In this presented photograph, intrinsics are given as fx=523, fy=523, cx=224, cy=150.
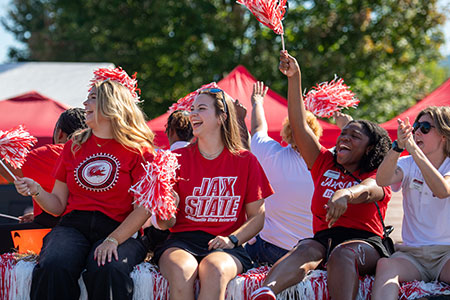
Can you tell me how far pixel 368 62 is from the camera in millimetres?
13148

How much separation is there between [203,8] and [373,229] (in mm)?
10825

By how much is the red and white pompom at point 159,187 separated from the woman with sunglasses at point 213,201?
0.20m

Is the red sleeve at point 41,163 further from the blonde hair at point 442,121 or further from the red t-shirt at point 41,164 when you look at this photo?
the blonde hair at point 442,121

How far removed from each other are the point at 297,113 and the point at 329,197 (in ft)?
1.80

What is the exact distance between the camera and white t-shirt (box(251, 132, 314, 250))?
11.5 feet

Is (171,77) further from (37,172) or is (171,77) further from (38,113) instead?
(37,172)

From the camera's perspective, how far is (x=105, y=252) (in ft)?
9.34

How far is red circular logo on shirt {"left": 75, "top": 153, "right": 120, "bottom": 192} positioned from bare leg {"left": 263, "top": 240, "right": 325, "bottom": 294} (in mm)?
1079

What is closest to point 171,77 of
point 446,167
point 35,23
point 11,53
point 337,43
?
point 337,43

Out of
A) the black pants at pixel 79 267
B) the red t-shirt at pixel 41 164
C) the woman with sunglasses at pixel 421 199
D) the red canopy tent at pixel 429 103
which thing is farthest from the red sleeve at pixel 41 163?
the red canopy tent at pixel 429 103

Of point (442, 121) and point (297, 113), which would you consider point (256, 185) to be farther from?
point (442, 121)

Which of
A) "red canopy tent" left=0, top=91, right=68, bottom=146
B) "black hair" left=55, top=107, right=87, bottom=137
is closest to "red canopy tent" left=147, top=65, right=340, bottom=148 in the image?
"red canopy tent" left=0, top=91, right=68, bottom=146

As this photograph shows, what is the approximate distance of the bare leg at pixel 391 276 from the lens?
281 cm

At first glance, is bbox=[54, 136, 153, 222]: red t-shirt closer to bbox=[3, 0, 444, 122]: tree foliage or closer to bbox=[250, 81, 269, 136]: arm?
bbox=[250, 81, 269, 136]: arm
